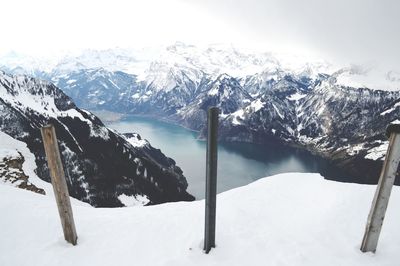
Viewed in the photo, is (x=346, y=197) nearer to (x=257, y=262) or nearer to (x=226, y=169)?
(x=257, y=262)

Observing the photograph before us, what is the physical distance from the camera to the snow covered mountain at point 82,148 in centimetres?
9215

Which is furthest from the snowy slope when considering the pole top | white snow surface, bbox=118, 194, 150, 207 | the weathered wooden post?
white snow surface, bbox=118, 194, 150, 207

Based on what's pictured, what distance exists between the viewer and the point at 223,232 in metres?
10.9

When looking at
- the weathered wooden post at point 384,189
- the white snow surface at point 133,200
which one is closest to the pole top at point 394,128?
the weathered wooden post at point 384,189

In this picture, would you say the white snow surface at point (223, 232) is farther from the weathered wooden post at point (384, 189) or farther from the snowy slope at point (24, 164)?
the snowy slope at point (24, 164)

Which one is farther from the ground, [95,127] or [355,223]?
[355,223]

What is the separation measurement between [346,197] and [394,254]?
14.1ft

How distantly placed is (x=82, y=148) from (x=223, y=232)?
10813 centimetres

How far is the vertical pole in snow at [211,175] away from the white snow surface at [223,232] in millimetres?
567

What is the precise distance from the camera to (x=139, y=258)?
378 inches

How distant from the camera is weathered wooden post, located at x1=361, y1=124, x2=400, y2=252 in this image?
8055 mm

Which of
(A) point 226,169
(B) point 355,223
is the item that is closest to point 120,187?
(A) point 226,169

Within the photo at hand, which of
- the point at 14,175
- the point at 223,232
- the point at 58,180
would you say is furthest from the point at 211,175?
the point at 14,175

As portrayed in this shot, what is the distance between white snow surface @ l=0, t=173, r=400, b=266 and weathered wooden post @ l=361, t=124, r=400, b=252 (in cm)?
54
